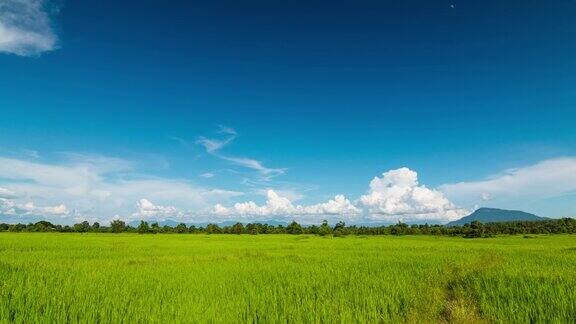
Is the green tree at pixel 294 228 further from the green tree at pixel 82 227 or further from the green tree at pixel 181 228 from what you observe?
the green tree at pixel 82 227

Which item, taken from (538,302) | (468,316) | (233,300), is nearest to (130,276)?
(233,300)

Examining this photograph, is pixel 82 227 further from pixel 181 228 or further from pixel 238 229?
pixel 238 229

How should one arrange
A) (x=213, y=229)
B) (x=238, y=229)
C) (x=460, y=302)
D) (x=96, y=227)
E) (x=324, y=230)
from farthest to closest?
(x=96, y=227)
(x=213, y=229)
(x=238, y=229)
(x=324, y=230)
(x=460, y=302)

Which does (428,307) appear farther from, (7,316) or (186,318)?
(7,316)

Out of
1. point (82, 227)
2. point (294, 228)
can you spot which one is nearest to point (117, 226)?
point (82, 227)

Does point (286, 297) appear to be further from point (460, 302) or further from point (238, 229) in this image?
point (238, 229)

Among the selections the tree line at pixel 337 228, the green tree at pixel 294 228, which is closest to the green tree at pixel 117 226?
the tree line at pixel 337 228

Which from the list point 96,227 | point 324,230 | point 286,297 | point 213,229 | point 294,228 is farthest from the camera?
point 96,227

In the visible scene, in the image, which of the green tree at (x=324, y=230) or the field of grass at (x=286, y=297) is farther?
the green tree at (x=324, y=230)

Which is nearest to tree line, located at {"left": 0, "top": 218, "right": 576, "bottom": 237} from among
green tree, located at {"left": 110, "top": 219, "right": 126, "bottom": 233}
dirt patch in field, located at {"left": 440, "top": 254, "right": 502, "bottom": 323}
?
green tree, located at {"left": 110, "top": 219, "right": 126, "bottom": 233}

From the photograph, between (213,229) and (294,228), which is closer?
(213,229)

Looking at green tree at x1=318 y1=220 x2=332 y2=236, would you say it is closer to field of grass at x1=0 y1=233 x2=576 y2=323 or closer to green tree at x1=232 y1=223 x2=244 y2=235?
green tree at x1=232 y1=223 x2=244 y2=235

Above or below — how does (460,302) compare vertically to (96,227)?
below

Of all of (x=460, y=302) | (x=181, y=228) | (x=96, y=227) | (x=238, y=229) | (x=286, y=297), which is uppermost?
(x=96, y=227)
